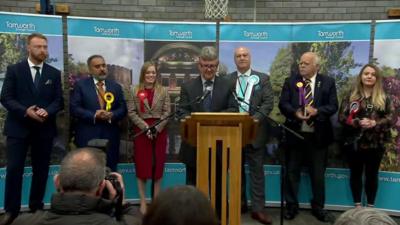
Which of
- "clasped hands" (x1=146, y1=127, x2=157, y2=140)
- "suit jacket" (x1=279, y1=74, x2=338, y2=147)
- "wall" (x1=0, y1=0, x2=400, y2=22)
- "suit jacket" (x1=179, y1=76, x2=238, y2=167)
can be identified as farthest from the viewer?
"wall" (x1=0, y1=0, x2=400, y2=22)

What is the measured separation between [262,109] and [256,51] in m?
0.78

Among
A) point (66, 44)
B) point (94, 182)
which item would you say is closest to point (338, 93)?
point (66, 44)

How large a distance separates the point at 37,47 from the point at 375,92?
10.1 feet

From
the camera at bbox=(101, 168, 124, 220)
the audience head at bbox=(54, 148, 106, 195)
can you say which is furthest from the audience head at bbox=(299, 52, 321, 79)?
the audience head at bbox=(54, 148, 106, 195)

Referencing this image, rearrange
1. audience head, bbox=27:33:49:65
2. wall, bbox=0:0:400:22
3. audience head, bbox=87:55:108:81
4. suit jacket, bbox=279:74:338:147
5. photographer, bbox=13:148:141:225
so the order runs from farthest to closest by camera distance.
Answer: wall, bbox=0:0:400:22, audience head, bbox=87:55:108:81, suit jacket, bbox=279:74:338:147, audience head, bbox=27:33:49:65, photographer, bbox=13:148:141:225

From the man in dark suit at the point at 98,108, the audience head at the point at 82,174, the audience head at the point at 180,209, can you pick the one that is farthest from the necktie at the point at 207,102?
the audience head at the point at 180,209

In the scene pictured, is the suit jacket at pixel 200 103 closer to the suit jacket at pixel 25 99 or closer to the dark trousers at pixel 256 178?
the dark trousers at pixel 256 178

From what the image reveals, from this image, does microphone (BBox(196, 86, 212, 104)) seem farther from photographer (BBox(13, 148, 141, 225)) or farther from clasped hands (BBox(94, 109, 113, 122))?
photographer (BBox(13, 148, 141, 225))

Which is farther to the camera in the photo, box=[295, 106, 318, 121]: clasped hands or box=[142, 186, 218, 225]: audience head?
box=[295, 106, 318, 121]: clasped hands

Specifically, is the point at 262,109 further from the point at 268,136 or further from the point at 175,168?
the point at 175,168

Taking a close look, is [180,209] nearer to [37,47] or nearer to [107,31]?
[37,47]

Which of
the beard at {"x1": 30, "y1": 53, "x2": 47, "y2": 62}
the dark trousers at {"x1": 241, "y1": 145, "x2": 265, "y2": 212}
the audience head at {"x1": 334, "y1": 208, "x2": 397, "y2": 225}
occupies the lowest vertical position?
the dark trousers at {"x1": 241, "y1": 145, "x2": 265, "y2": 212}

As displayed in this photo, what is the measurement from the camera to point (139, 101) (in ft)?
14.8

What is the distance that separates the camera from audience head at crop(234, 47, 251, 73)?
4.39 m
